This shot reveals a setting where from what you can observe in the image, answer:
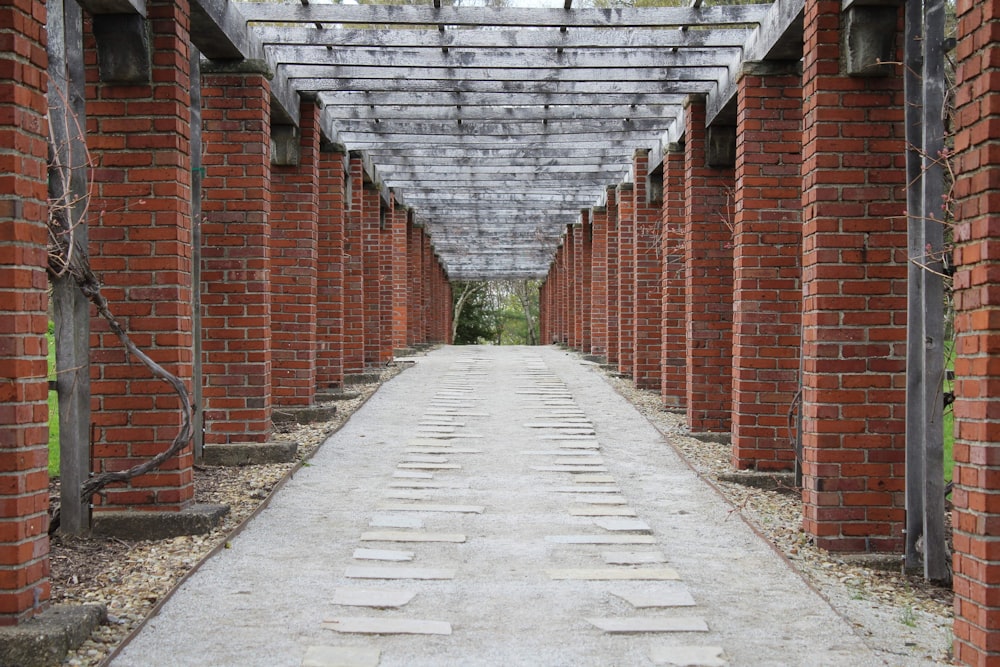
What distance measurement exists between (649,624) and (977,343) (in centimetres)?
167

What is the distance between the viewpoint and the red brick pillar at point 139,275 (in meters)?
5.08

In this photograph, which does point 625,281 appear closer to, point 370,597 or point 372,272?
point 372,272

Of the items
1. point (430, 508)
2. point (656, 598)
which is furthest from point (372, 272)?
point (656, 598)

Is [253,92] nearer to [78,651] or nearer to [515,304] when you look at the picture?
[78,651]

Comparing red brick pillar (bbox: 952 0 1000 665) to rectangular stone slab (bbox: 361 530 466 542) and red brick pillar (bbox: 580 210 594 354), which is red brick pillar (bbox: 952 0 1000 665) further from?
red brick pillar (bbox: 580 210 594 354)

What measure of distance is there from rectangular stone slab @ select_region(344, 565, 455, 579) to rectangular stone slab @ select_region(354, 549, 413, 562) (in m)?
0.16

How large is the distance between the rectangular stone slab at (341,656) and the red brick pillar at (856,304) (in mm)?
2683

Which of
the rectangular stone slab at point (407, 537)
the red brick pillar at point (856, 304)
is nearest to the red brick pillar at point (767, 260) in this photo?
the red brick pillar at point (856, 304)

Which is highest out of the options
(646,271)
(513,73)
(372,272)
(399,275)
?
(513,73)

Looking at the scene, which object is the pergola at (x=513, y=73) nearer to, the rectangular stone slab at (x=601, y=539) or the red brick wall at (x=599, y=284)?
the red brick wall at (x=599, y=284)

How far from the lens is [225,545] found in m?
4.84

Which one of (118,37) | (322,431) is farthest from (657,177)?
(118,37)

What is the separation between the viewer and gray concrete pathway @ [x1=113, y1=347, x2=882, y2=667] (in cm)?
353

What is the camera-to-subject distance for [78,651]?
135 inches
